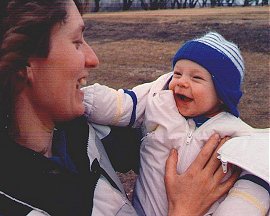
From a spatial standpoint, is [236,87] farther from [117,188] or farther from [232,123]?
[117,188]

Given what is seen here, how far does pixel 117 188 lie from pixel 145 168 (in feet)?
0.94

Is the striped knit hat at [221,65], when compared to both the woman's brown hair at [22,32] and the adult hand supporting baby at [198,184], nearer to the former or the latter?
the adult hand supporting baby at [198,184]

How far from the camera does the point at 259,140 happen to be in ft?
5.37

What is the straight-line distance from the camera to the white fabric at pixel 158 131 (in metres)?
1.78

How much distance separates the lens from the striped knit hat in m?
1.89

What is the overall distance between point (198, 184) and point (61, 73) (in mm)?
609

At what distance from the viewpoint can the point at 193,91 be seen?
6.13 ft

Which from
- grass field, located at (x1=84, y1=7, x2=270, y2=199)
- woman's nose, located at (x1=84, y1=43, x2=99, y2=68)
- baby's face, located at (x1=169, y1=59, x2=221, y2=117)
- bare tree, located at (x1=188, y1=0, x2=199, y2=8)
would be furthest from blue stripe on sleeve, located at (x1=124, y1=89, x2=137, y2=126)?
bare tree, located at (x1=188, y1=0, x2=199, y2=8)

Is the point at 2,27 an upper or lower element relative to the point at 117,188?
upper

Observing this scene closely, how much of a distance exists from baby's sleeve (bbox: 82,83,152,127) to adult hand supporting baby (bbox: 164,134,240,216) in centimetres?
25

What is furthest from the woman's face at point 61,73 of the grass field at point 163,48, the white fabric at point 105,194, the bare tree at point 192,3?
the bare tree at point 192,3

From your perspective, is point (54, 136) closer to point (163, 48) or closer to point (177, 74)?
point (177, 74)

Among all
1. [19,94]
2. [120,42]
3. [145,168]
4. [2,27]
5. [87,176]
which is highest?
[2,27]

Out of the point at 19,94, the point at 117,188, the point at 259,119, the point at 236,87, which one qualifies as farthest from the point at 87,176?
the point at 259,119
